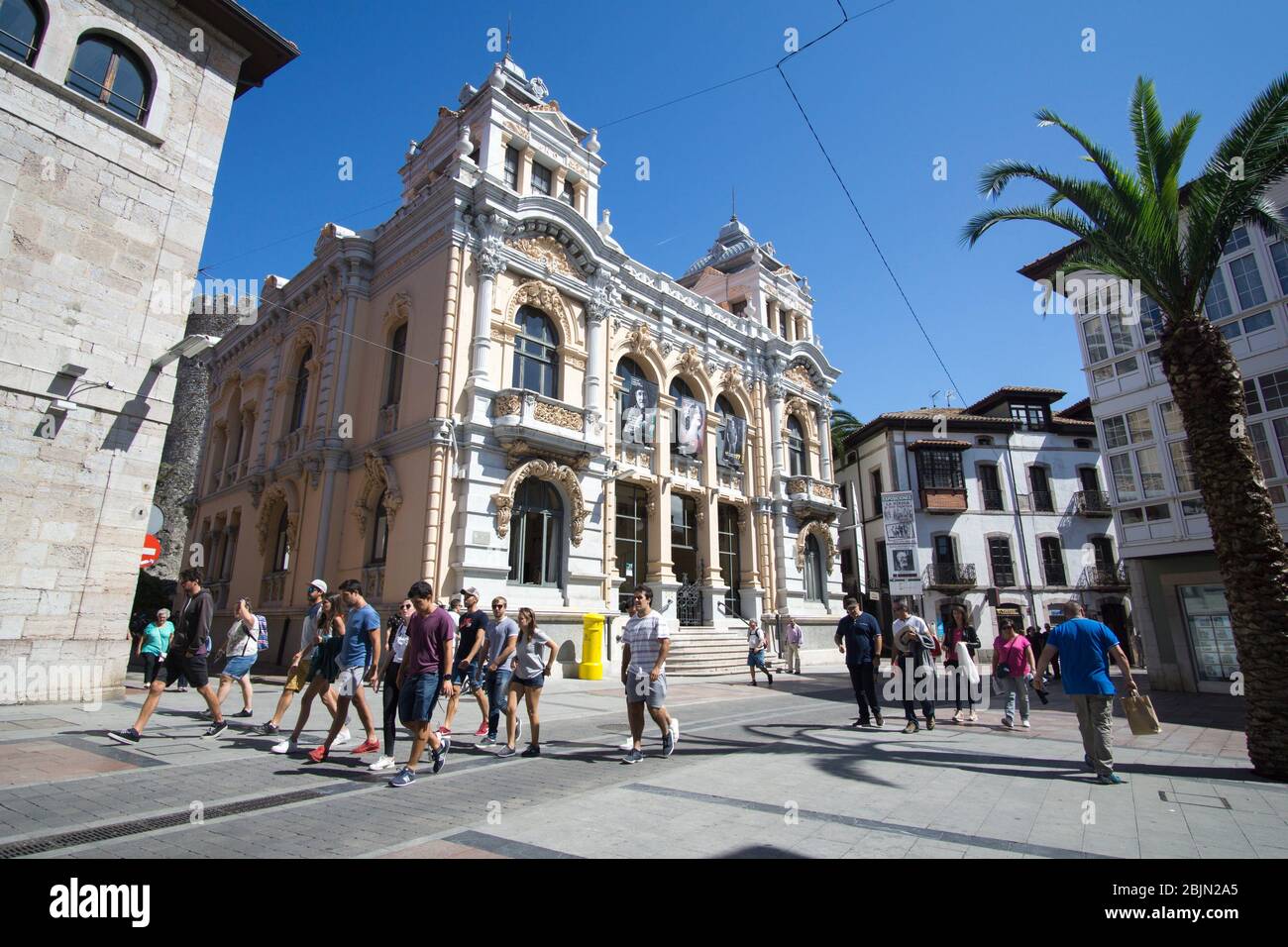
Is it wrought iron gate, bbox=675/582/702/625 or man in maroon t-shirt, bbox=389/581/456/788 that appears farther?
wrought iron gate, bbox=675/582/702/625

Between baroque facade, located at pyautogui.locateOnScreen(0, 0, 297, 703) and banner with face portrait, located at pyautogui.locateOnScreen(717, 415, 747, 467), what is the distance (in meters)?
17.9

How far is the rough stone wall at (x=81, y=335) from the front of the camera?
10516 millimetres

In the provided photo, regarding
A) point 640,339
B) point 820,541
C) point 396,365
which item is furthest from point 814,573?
point 396,365

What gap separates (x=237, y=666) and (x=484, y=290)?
39.2ft

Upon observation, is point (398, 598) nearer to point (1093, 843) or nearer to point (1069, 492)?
point (1093, 843)

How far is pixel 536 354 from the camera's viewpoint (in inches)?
770

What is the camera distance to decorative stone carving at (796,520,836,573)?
2677cm

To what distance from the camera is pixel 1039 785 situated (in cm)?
621

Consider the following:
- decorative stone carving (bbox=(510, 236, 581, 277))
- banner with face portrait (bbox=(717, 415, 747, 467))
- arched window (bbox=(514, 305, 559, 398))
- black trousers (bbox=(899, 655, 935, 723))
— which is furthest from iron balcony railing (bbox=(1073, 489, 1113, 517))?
black trousers (bbox=(899, 655, 935, 723))

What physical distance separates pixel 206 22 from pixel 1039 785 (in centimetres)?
1955

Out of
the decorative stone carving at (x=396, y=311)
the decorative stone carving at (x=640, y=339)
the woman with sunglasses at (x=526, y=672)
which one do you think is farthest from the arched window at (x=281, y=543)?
the woman with sunglasses at (x=526, y=672)

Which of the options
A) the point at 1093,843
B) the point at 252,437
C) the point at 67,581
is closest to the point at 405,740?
the point at 67,581

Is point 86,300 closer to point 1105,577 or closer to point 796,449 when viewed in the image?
point 796,449

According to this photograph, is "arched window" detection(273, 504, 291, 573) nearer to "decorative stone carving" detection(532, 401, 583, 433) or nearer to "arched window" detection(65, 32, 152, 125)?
"decorative stone carving" detection(532, 401, 583, 433)
